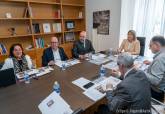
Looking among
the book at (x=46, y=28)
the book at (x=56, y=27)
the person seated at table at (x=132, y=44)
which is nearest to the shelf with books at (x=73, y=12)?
the book at (x=56, y=27)

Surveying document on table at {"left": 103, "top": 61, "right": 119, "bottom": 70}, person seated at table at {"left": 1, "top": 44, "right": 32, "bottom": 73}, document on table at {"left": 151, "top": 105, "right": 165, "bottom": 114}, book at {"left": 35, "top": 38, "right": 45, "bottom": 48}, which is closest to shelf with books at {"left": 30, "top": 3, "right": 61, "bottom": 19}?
book at {"left": 35, "top": 38, "right": 45, "bottom": 48}

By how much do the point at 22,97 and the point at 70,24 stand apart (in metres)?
3.40

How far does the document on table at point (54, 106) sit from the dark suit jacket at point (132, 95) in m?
0.41

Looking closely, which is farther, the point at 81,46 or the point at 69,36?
the point at 69,36

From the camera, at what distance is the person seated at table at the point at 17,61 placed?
2.06m

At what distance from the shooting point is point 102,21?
406 cm

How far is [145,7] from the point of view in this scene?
3162mm

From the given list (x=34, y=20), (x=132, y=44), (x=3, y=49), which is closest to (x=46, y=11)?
(x=34, y=20)


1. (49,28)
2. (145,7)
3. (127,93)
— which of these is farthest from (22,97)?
(145,7)

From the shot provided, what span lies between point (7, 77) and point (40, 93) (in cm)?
51

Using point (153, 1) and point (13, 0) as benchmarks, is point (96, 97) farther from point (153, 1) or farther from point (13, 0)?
point (13, 0)

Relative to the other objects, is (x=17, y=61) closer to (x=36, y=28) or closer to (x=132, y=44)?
(x=36, y=28)

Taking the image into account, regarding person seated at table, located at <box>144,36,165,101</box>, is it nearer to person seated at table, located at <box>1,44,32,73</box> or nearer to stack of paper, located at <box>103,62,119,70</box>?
stack of paper, located at <box>103,62,119,70</box>

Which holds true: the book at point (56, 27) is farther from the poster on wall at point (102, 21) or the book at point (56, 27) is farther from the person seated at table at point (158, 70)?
the person seated at table at point (158, 70)
